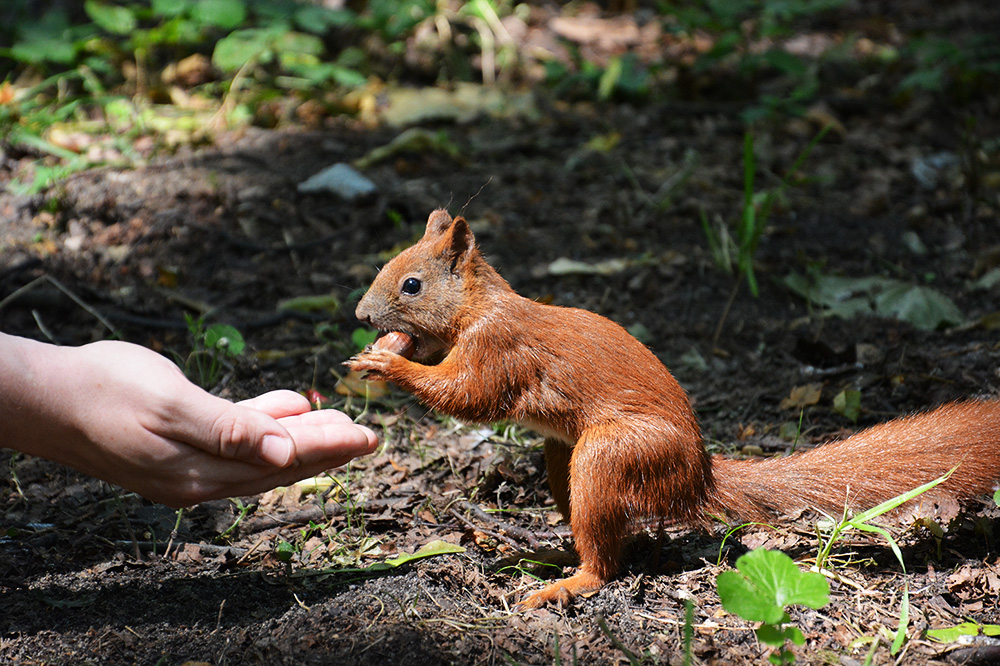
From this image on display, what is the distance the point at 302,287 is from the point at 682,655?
280 cm

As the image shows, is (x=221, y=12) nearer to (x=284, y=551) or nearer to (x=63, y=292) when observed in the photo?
(x=63, y=292)

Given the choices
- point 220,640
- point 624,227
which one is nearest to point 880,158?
point 624,227

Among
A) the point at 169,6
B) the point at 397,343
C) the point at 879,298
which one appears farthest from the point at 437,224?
the point at 169,6

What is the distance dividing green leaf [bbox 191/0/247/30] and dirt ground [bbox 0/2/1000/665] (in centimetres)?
73

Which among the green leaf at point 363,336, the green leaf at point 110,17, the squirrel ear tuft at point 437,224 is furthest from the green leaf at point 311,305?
the green leaf at point 110,17

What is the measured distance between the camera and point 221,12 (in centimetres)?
538

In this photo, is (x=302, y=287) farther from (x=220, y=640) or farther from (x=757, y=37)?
(x=757, y=37)

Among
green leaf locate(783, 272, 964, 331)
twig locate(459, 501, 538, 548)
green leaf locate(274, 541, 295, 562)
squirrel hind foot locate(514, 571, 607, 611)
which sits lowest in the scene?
twig locate(459, 501, 538, 548)

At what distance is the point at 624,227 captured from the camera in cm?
468

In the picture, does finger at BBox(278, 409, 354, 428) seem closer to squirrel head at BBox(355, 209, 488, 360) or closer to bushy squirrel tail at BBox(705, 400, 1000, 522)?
squirrel head at BBox(355, 209, 488, 360)

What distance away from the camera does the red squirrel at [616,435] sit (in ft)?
7.42

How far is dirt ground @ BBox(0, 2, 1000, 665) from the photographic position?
2.12 m

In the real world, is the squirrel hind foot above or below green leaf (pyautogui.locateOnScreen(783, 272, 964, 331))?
below

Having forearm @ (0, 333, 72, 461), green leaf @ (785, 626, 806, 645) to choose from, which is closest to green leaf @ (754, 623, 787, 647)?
green leaf @ (785, 626, 806, 645)
